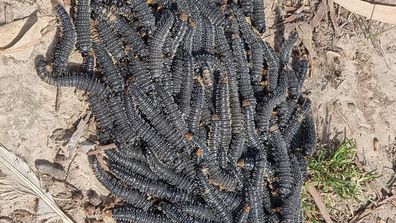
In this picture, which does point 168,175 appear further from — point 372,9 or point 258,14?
point 372,9

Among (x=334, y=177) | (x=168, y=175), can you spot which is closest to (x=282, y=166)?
(x=334, y=177)

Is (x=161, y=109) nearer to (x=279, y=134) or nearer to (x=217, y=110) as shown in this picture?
(x=217, y=110)

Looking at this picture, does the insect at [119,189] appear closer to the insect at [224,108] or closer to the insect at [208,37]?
the insect at [224,108]

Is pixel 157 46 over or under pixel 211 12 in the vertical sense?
under

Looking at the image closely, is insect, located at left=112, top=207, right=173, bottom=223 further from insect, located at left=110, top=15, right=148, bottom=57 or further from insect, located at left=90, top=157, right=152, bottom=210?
insect, located at left=110, top=15, right=148, bottom=57

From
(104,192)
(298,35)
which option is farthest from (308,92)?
(104,192)
